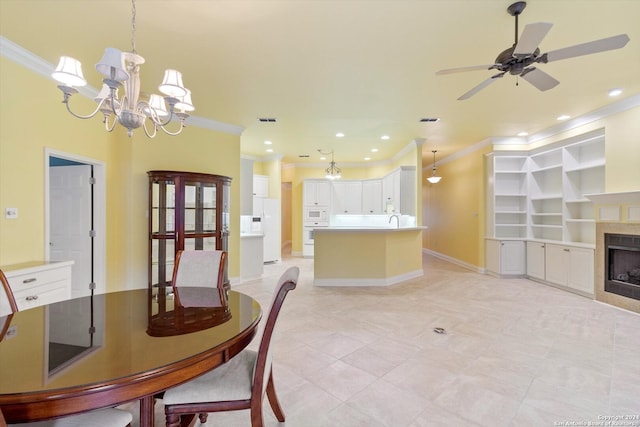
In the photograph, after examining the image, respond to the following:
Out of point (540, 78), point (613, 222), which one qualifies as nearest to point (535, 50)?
point (540, 78)

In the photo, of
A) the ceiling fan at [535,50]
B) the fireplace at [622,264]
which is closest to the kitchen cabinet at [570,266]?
the fireplace at [622,264]

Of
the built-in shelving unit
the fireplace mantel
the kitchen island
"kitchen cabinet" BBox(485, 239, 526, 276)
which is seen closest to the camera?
the fireplace mantel

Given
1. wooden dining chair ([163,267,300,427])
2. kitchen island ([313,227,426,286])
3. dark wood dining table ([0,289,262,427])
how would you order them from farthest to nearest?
1. kitchen island ([313,227,426,286])
2. wooden dining chair ([163,267,300,427])
3. dark wood dining table ([0,289,262,427])

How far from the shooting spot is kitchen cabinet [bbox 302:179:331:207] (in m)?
8.84

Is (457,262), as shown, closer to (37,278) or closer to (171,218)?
(171,218)

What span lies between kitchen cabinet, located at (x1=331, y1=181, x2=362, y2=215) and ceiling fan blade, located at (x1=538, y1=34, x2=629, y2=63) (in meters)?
6.77

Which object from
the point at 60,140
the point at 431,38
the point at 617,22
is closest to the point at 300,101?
the point at 431,38

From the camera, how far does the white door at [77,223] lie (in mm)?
3873

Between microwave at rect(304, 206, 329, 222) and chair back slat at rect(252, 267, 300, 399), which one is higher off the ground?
microwave at rect(304, 206, 329, 222)

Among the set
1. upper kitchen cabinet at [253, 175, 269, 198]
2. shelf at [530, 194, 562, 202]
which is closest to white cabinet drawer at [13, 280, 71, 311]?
upper kitchen cabinet at [253, 175, 269, 198]

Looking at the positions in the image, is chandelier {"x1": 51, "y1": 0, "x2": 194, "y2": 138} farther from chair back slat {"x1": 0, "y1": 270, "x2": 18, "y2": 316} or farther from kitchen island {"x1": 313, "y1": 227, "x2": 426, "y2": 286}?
kitchen island {"x1": 313, "y1": 227, "x2": 426, "y2": 286}

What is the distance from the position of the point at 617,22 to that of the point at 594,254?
3.42 meters

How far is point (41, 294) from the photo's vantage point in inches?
101

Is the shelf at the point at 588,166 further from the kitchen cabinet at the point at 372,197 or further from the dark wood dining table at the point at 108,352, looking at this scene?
the dark wood dining table at the point at 108,352
